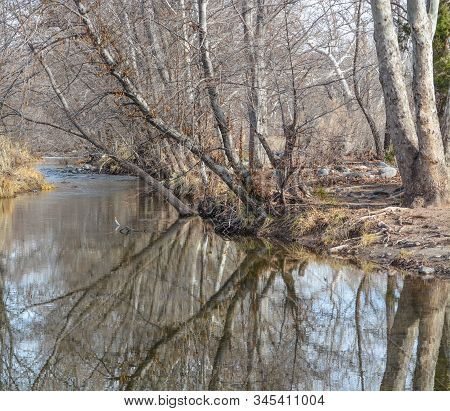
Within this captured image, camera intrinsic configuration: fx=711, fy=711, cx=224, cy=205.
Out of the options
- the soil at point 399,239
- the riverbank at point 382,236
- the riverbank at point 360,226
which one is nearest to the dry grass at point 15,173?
the riverbank at point 360,226

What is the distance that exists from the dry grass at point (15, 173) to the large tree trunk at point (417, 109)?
41.0ft

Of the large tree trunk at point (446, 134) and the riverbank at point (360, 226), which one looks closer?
the riverbank at point (360, 226)

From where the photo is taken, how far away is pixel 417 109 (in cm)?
1177

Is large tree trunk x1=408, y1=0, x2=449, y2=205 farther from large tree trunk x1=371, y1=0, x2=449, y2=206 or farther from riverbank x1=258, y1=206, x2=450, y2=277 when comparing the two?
riverbank x1=258, y1=206, x2=450, y2=277

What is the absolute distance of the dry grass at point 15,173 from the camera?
20672 mm

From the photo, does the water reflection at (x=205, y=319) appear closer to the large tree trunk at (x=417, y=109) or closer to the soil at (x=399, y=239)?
the soil at (x=399, y=239)

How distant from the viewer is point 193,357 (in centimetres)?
687

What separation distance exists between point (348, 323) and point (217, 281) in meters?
2.81

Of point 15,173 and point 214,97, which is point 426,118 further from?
point 15,173

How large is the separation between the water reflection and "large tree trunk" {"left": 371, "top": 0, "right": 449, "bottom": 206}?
2.37 metres

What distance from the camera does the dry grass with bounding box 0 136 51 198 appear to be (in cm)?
2067

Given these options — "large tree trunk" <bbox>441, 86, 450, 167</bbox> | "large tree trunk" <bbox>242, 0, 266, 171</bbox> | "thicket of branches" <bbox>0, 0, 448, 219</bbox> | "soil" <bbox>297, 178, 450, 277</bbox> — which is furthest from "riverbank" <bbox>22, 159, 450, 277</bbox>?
"large tree trunk" <bbox>242, 0, 266, 171</bbox>

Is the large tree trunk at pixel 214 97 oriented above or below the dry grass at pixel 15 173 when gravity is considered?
above

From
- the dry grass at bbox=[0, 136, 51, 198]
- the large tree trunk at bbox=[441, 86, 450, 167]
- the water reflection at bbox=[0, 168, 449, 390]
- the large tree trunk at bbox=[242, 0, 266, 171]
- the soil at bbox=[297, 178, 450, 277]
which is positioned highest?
the large tree trunk at bbox=[242, 0, 266, 171]
